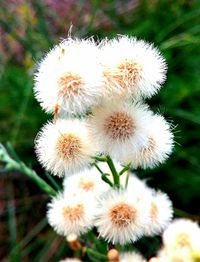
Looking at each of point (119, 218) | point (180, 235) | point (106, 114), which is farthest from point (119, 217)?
point (106, 114)

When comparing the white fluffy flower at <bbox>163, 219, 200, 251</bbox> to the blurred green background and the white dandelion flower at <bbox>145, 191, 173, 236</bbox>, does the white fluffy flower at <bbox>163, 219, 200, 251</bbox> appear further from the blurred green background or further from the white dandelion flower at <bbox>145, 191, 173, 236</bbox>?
the blurred green background

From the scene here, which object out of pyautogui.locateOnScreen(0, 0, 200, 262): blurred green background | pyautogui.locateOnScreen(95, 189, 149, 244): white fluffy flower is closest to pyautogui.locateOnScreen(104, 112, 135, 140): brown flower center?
pyautogui.locateOnScreen(95, 189, 149, 244): white fluffy flower

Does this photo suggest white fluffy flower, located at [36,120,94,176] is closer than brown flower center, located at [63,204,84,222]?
Yes

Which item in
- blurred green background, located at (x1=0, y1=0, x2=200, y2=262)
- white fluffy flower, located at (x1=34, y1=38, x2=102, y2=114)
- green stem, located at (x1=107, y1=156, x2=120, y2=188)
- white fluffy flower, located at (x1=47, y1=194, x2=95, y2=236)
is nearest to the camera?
white fluffy flower, located at (x1=34, y1=38, x2=102, y2=114)

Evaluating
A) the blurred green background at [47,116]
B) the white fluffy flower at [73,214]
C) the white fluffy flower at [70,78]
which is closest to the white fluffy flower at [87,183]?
the white fluffy flower at [73,214]

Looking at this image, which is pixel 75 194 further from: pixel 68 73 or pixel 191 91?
pixel 191 91

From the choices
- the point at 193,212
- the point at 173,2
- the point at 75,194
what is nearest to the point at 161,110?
the point at 75,194

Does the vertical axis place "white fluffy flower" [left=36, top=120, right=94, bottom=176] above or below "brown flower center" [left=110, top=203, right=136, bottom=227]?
above

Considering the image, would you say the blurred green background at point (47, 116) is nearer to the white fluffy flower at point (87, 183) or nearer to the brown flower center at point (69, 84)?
the white fluffy flower at point (87, 183)
